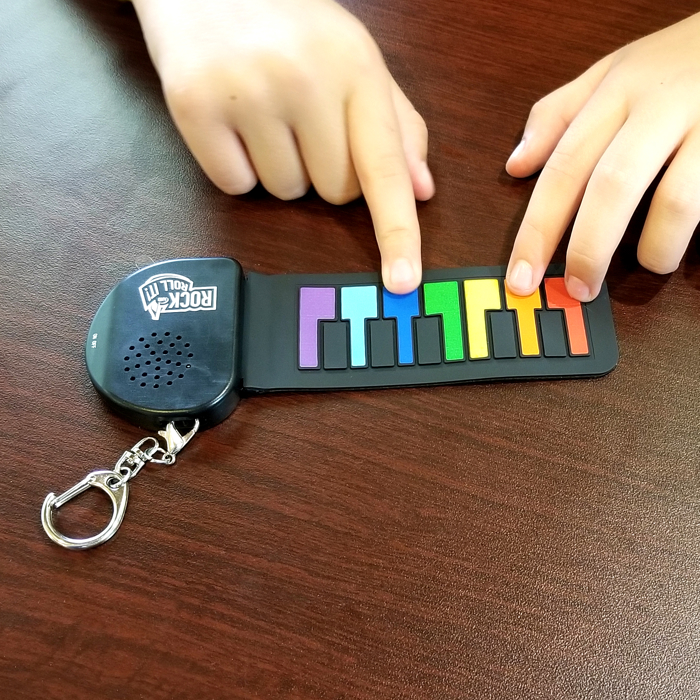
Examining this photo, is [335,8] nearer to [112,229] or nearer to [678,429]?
[112,229]

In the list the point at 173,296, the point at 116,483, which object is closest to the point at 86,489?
the point at 116,483

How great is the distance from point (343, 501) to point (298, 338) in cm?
12

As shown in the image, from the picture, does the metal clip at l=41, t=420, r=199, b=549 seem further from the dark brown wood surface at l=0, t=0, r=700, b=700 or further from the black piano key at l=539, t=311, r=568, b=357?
the black piano key at l=539, t=311, r=568, b=357

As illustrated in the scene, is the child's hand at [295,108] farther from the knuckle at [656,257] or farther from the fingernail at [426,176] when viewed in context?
the knuckle at [656,257]

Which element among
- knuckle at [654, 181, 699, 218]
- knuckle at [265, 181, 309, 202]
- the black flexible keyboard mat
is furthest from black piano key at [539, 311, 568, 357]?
knuckle at [265, 181, 309, 202]

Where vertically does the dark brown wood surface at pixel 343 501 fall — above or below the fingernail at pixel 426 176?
below

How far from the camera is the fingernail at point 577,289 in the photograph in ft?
1.49

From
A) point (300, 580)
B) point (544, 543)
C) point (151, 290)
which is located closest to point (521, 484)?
point (544, 543)

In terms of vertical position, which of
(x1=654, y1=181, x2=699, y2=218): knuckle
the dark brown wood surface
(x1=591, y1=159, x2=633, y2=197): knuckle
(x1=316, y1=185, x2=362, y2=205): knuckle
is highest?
(x1=591, y1=159, x2=633, y2=197): knuckle

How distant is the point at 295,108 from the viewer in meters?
0.47

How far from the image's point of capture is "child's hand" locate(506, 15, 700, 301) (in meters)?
0.44

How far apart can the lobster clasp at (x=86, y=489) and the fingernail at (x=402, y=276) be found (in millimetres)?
233

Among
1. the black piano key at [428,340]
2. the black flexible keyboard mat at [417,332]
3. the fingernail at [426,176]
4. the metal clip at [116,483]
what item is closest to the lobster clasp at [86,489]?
the metal clip at [116,483]

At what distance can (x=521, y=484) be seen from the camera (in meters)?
0.41
